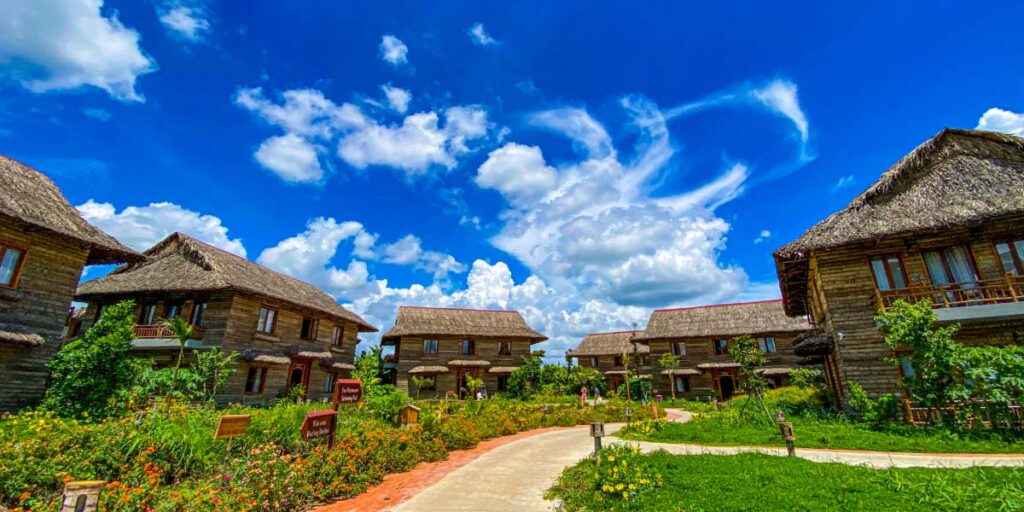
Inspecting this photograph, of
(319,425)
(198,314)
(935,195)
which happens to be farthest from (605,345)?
(319,425)

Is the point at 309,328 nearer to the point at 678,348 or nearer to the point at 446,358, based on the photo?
the point at 446,358

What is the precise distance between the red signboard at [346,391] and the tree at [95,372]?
9310 mm

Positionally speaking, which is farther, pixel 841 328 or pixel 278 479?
pixel 841 328

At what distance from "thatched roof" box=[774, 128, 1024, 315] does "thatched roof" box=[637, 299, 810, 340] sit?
20.0 m

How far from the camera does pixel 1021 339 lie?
45.7 ft

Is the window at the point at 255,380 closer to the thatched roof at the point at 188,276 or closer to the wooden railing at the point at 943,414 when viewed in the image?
the thatched roof at the point at 188,276

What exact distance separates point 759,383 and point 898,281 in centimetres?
643

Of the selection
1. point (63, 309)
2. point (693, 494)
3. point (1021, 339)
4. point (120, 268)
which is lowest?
point (693, 494)

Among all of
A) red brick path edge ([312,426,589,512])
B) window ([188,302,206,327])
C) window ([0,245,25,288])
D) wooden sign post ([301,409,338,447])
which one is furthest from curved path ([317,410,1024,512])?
window ([188,302,206,327])

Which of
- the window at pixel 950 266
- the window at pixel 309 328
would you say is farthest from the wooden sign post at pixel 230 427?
the window at pixel 950 266

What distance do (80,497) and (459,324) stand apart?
113ft

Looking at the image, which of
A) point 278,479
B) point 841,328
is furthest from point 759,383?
point 278,479

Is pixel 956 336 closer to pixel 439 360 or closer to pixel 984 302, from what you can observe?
pixel 984 302

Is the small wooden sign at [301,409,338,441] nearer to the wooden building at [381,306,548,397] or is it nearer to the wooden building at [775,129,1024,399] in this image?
the wooden building at [775,129,1024,399]
